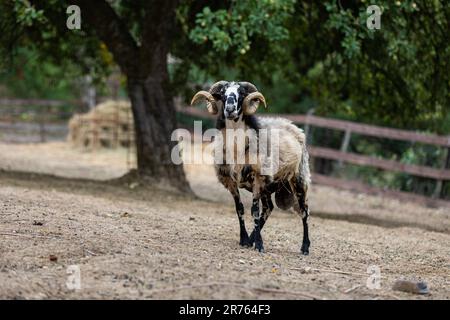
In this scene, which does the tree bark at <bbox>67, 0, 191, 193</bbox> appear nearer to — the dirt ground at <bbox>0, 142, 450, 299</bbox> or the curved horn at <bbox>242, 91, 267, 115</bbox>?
the dirt ground at <bbox>0, 142, 450, 299</bbox>

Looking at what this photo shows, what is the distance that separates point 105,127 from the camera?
2497 cm

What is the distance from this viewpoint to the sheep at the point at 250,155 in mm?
8500

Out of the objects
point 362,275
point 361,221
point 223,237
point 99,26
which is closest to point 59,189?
point 99,26

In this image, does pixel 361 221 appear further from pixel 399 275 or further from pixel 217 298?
pixel 217 298

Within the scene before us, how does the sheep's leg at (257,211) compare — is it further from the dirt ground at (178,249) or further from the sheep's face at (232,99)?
the sheep's face at (232,99)

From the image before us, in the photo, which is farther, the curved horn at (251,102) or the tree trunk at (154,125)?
the tree trunk at (154,125)

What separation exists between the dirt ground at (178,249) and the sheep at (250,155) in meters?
0.48

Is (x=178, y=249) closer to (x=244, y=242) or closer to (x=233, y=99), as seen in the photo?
(x=244, y=242)

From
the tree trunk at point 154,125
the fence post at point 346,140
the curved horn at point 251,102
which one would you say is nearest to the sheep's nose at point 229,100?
the curved horn at point 251,102

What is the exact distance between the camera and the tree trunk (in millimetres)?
14258

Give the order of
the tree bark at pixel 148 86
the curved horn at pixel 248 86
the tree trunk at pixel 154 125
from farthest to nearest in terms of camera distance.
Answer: the tree trunk at pixel 154 125 < the tree bark at pixel 148 86 < the curved horn at pixel 248 86

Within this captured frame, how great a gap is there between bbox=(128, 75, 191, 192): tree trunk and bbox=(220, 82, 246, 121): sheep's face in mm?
5832

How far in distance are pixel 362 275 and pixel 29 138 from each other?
2164 cm

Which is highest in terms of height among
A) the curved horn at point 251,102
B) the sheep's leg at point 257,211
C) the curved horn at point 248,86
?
the curved horn at point 248,86
